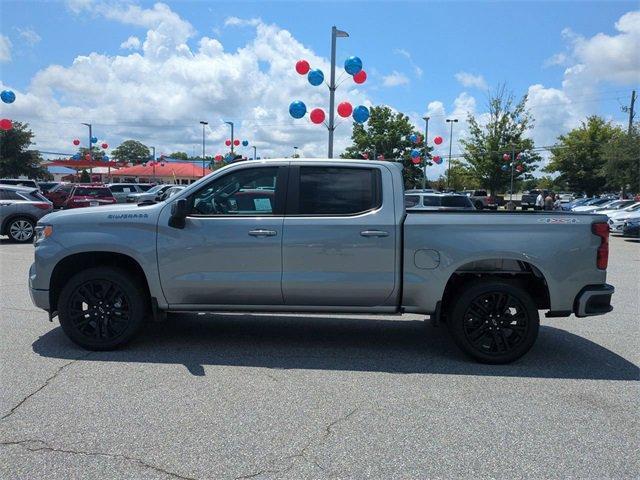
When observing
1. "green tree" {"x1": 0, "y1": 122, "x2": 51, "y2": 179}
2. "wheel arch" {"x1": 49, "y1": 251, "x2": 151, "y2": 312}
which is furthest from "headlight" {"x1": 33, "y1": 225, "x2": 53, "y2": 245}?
"green tree" {"x1": 0, "y1": 122, "x2": 51, "y2": 179}

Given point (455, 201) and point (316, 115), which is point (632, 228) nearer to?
point (455, 201)

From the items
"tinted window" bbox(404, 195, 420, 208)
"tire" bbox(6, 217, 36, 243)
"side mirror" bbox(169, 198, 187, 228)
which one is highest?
"tinted window" bbox(404, 195, 420, 208)

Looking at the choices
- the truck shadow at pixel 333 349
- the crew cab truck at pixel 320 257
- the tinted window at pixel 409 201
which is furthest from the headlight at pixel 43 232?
the tinted window at pixel 409 201

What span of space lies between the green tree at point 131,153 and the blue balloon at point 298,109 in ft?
436

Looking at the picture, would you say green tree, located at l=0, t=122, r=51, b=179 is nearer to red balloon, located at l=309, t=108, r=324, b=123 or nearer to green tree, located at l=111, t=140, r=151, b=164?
red balloon, located at l=309, t=108, r=324, b=123

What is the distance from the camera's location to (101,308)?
5.35 m

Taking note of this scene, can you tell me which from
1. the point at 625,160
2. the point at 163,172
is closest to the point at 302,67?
the point at 625,160

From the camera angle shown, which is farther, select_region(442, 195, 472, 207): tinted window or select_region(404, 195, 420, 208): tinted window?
select_region(442, 195, 472, 207): tinted window

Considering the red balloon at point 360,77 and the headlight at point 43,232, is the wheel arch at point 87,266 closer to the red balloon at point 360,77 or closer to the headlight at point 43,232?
the headlight at point 43,232

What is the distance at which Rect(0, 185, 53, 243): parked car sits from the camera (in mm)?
15234

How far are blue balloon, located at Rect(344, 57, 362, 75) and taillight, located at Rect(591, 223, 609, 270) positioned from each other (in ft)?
44.3

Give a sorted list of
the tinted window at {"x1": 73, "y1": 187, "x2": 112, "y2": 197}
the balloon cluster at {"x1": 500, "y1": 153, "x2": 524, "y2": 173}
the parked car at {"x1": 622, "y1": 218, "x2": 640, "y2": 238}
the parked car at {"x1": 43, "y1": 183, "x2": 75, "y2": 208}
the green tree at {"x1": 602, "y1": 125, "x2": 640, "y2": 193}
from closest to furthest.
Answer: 1. the parked car at {"x1": 622, "y1": 218, "x2": 640, "y2": 238}
2. the tinted window at {"x1": 73, "y1": 187, "x2": 112, "y2": 197}
3. the parked car at {"x1": 43, "y1": 183, "x2": 75, "y2": 208}
4. the green tree at {"x1": 602, "y1": 125, "x2": 640, "y2": 193}
5. the balloon cluster at {"x1": 500, "y1": 153, "x2": 524, "y2": 173}

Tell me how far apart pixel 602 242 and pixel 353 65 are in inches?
534

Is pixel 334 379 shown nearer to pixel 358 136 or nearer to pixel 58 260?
pixel 58 260
